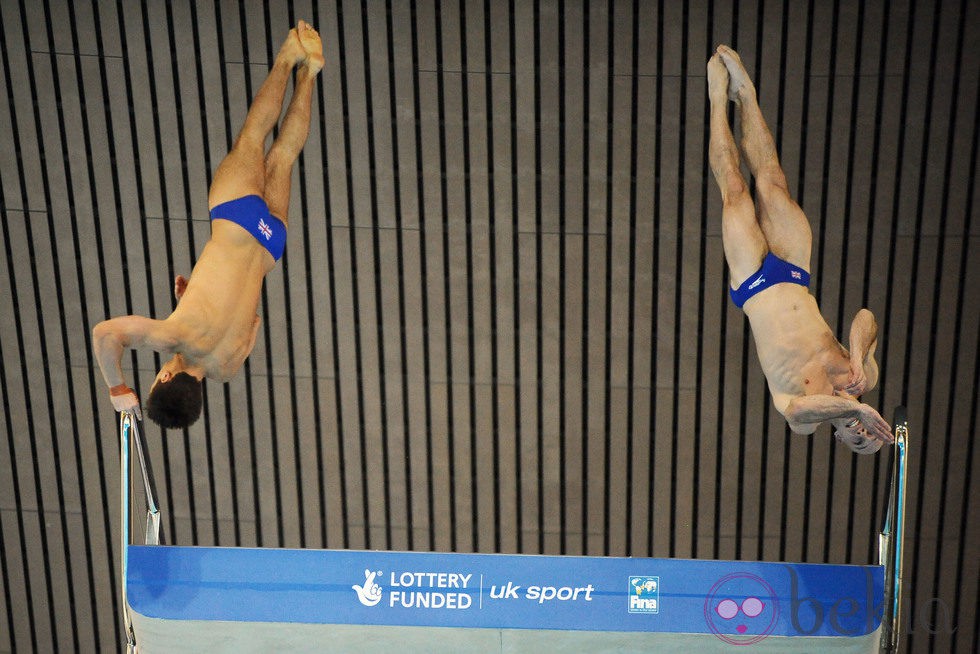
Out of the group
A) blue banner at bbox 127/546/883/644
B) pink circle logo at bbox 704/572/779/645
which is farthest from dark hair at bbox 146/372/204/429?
pink circle logo at bbox 704/572/779/645

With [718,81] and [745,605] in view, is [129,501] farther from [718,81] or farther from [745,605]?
[718,81]

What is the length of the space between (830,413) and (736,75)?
194 cm

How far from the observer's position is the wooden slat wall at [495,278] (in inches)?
265

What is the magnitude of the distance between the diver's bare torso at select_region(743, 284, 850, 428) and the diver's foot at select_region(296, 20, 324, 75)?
2.78 meters

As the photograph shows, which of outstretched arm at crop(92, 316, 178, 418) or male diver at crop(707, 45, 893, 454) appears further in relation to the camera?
male diver at crop(707, 45, 893, 454)

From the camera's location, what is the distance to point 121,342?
4.36 meters

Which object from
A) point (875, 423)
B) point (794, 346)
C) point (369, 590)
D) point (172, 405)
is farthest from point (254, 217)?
point (875, 423)

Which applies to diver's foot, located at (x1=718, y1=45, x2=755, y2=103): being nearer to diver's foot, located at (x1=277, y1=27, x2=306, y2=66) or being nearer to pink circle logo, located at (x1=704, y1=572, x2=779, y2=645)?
diver's foot, located at (x1=277, y1=27, x2=306, y2=66)

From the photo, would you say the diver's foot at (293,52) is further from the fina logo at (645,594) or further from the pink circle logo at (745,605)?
the pink circle logo at (745,605)

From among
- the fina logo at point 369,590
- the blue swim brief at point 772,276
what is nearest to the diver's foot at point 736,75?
the blue swim brief at point 772,276

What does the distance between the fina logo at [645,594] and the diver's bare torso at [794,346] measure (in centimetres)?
121

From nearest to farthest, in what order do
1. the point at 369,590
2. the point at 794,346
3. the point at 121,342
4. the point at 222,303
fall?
the point at 121,342
the point at 369,590
the point at 222,303
the point at 794,346

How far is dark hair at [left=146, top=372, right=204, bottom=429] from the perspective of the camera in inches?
173

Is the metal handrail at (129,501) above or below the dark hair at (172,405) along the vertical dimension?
below
